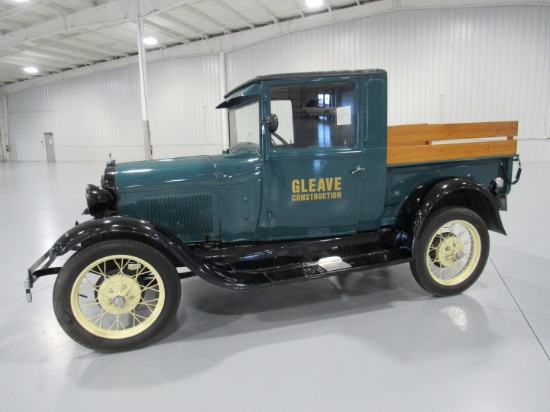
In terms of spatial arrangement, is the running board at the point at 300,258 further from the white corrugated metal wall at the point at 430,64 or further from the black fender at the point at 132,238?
the white corrugated metal wall at the point at 430,64

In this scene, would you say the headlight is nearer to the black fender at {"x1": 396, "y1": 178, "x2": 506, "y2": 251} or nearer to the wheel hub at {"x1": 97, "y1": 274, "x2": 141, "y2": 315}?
the wheel hub at {"x1": 97, "y1": 274, "x2": 141, "y2": 315}

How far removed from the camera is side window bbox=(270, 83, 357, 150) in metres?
2.80

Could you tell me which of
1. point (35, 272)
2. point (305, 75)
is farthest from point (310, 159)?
point (35, 272)

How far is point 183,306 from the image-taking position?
3061mm

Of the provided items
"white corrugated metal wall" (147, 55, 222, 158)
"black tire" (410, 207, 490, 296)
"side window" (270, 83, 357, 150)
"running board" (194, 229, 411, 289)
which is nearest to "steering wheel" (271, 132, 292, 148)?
"side window" (270, 83, 357, 150)

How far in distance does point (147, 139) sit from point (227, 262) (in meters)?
10.4

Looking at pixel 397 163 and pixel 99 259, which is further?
pixel 397 163

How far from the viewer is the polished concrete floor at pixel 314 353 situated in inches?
75.3

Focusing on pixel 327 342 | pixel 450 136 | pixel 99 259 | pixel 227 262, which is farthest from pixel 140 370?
pixel 450 136

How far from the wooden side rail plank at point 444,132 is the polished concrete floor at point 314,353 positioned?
53.2 inches

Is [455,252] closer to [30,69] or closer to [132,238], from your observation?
[132,238]

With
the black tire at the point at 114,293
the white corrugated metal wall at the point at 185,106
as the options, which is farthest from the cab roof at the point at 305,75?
the white corrugated metal wall at the point at 185,106

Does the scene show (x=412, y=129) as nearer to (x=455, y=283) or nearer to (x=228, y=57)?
(x=455, y=283)

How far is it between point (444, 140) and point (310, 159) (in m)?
1.29
